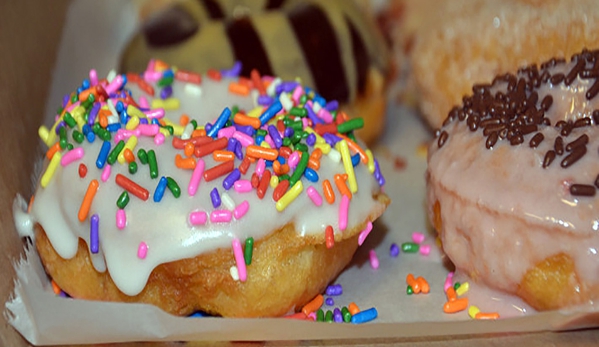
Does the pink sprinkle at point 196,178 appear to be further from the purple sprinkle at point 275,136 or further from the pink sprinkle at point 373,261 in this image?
the pink sprinkle at point 373,261

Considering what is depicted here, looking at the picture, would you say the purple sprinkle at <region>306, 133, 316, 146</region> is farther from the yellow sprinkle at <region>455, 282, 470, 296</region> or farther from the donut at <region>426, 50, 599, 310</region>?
the yellow sprinkle at <region>455, 282, 470, 296</region>

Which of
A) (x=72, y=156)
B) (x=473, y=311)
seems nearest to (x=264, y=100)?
(x=72, y=156)

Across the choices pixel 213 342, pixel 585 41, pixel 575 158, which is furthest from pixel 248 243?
pixel 585 41

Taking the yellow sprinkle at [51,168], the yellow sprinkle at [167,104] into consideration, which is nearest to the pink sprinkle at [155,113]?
the yellow sprinkle at [167,104]

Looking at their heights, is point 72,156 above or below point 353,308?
above

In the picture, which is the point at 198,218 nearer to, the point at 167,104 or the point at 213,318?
the point at 213,318

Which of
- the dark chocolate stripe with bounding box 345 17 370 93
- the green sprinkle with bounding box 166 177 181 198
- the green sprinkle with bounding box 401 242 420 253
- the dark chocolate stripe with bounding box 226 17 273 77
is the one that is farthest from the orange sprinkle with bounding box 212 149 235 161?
the dark chocolate stripe with bounding box 345 17 370 93
